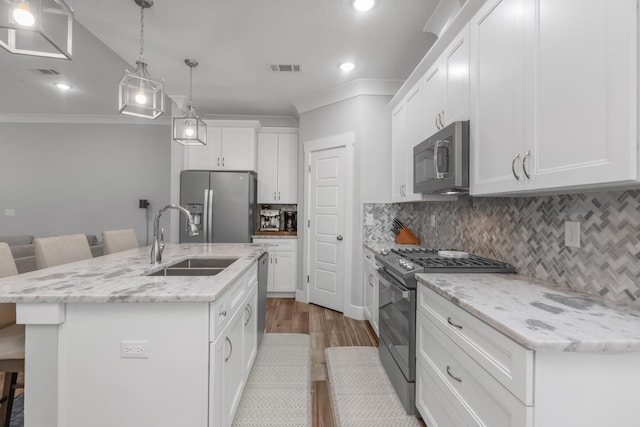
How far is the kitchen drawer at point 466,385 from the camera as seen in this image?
919 millimetres

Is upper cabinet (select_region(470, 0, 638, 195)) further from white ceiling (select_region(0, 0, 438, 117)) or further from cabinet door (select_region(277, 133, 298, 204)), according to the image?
cabinet door (select_region(277, 133, 298, 204))

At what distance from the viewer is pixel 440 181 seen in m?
1.85

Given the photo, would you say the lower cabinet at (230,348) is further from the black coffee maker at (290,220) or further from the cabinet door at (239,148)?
the black coffee maker at (290,220)

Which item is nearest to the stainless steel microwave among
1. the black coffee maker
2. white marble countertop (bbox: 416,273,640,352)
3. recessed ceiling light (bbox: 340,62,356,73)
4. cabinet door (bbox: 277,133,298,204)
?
white marble countertop (bbox: 416,273,640,352)

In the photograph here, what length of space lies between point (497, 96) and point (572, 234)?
0.72 m

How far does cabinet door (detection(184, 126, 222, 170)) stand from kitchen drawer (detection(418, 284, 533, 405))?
3.76 meters

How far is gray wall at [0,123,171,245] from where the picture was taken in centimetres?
531

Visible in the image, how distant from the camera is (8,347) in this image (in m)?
1.33

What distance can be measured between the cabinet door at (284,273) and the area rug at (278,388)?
5.01ft

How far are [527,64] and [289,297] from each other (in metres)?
3.97

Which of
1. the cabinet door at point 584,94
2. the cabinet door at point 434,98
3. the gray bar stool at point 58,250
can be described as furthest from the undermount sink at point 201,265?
the cabinet door at point 584,94

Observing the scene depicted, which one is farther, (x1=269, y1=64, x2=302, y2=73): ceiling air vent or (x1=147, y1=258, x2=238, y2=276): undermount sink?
(x1=269, y1=64, x2=302, y2=73): ceiling air vent

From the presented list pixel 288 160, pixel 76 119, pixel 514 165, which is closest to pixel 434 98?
pixel 514 165

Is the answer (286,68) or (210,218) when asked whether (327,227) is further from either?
(286,68)
